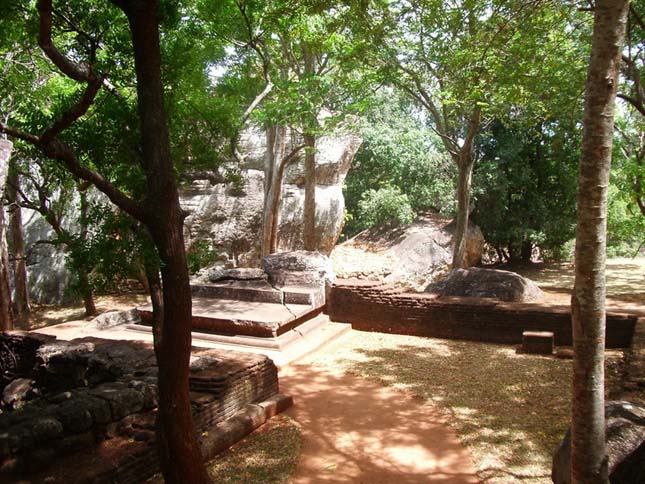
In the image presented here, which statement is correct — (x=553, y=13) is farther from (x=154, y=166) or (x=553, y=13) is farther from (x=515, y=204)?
(x=515, y=204)

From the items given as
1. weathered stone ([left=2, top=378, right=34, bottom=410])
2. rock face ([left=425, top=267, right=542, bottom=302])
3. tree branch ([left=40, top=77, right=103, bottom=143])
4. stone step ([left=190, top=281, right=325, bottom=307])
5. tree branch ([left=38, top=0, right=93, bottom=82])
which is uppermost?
tree branch ([left=38, top=0, right=93, bottom=82])

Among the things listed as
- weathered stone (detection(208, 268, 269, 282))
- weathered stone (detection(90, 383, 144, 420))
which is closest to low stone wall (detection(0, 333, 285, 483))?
weathered stone (detection(90, 383, 144, 420))

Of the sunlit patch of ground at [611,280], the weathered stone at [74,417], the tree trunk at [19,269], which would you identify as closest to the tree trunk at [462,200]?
the sunlit patch of ground at [611,280]

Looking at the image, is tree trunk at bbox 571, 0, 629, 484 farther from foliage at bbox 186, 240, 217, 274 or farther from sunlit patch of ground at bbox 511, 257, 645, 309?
sunlit patch of ground at bbox 511, 257, 645, 309

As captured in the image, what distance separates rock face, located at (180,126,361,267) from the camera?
15406mm

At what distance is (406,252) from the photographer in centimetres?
1511

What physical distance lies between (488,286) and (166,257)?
25.2ft

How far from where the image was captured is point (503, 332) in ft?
26.7

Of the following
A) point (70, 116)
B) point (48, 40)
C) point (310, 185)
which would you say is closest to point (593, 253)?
point (70, 116)

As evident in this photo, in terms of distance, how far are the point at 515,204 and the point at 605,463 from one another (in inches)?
570

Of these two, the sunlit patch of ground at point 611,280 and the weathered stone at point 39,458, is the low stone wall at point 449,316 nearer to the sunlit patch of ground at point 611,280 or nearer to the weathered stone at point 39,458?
the sunlit patch of ground at point 611,280

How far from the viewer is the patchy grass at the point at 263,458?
13.7ft

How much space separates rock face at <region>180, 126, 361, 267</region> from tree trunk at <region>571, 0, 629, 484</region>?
1267cm

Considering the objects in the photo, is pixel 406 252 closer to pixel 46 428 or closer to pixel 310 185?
pixel 310 185
